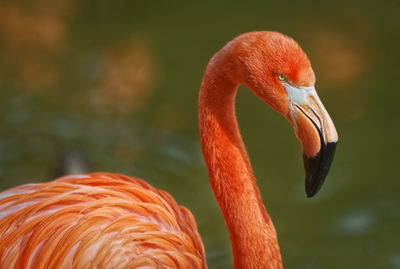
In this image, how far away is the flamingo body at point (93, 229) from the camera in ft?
7.68

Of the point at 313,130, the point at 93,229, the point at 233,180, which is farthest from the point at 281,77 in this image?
the point at 93,229

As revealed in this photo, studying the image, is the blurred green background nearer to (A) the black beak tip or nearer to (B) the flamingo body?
(B) the flamingo body

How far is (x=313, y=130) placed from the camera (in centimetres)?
214

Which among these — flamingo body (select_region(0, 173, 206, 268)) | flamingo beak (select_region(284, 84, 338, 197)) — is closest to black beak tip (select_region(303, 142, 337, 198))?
flamingo beak (select_region(284, 84, 338, 197))

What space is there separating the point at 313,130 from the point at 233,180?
51 cm

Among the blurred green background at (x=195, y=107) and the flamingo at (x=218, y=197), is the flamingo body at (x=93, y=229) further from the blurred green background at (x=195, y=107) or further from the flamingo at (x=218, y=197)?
the blurred green background at (x=195, y=107)

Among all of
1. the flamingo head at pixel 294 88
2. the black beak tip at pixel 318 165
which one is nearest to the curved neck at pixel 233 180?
the flamingo head at pixel 294 88

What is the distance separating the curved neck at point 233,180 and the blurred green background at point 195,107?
111 centimetres

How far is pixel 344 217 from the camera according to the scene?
3889 mm

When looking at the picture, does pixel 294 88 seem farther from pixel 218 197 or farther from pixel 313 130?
pixel 218 197

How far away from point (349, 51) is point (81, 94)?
282cm

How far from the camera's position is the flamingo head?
2.14 meters

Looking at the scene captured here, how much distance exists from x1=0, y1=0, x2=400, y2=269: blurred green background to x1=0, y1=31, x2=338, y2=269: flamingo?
1.15m

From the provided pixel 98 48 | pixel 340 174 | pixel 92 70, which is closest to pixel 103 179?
pixel 340 174
